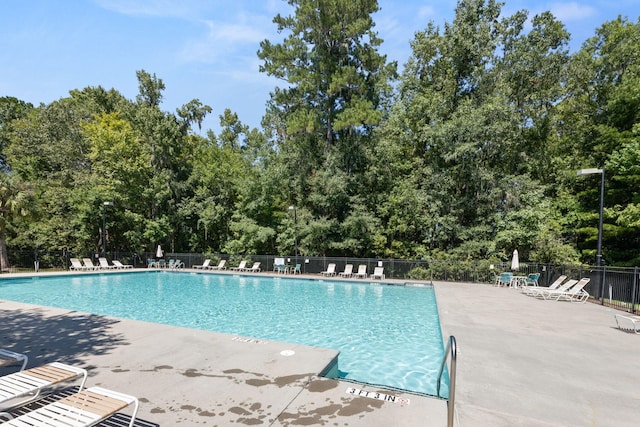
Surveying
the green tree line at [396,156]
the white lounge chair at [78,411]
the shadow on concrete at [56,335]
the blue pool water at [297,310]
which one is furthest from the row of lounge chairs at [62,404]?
the green tree line at [396,156]

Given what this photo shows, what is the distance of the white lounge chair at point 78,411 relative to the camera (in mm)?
2275

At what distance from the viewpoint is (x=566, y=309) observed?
9.25 metres

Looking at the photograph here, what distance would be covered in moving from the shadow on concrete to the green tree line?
540 inches

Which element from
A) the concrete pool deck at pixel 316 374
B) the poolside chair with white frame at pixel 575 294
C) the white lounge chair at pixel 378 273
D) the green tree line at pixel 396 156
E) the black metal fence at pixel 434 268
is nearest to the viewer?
the concrete pool deck at pixel 316 374

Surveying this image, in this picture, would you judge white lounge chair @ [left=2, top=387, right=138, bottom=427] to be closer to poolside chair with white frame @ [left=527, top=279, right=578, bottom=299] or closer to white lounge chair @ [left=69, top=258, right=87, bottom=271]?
poolside chair with white frame @ [left=527, top=279, right=578, bottom=299]

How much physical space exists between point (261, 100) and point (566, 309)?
88.0ft

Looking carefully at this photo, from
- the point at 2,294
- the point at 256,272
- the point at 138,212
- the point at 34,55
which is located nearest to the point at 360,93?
the point at 256,272

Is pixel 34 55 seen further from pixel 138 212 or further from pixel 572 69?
pixel 572 69

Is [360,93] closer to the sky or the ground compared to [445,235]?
closer to the sky

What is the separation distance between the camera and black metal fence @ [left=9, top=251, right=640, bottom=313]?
10.2 m

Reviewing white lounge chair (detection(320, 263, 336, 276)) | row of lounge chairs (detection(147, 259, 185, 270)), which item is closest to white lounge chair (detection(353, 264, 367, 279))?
white lounge chair (detection(320, 263, 336, 276))

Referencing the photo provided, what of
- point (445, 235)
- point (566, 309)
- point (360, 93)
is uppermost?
point (360, 93)

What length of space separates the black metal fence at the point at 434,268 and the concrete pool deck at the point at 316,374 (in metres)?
4.41

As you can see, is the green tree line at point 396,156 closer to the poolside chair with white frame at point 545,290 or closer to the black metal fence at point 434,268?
the black metal fence at point 434,268
